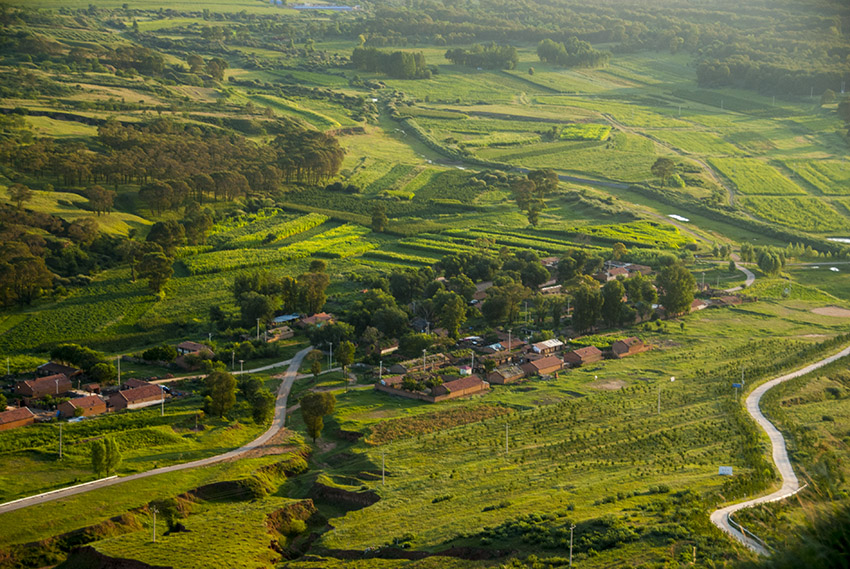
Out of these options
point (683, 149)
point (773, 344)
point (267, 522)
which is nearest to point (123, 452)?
point (267, 522)

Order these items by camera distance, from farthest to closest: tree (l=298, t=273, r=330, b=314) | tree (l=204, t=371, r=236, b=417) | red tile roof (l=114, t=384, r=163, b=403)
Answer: tree (l=298, t=273, r=330, b=314)
red tile roof (l=114, t=384, r=163, b=403)
tree (l=204, t=371, r=236, b=417)

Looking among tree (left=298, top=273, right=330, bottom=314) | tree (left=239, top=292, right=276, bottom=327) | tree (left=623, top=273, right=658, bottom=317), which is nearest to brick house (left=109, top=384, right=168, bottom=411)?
tree (left=239, top=292, right=276, bottom=327)

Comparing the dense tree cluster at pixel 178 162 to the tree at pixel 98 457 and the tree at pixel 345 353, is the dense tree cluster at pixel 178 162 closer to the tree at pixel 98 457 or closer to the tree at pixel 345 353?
the tree at pixel 345 353

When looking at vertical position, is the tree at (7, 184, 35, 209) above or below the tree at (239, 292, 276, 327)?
above

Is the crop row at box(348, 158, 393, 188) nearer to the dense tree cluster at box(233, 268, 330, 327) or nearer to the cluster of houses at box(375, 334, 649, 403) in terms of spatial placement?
the dense tree cluster at box(233, 268, 330, 327)

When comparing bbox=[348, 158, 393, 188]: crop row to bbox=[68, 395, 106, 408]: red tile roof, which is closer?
bbox=[68, 395, 106, 408]: red tile roof

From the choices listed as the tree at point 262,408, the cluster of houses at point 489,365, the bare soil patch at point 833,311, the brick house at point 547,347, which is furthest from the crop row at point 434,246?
the tree at point 262,408

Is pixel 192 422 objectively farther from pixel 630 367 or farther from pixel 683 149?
pixel 683 149
